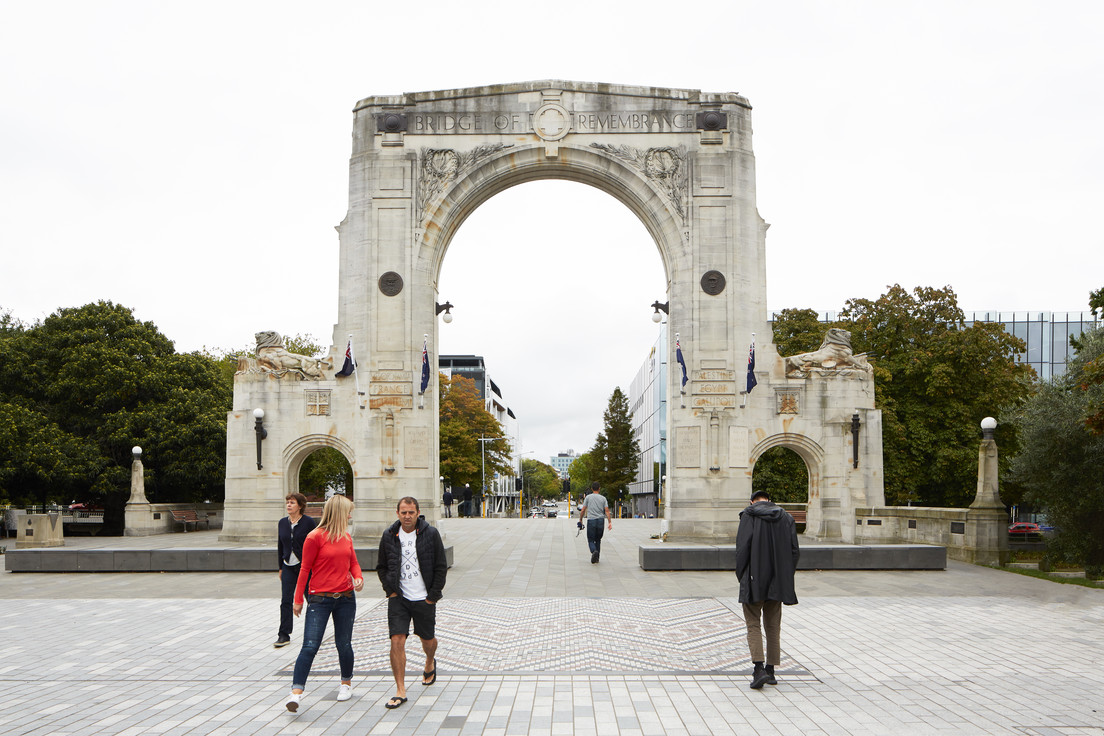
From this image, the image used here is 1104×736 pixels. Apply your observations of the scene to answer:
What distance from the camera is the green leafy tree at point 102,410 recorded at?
27.3m

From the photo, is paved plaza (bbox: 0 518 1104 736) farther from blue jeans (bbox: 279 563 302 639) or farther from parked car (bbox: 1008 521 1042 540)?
parked car (bbox: 1008 521 1042 540)

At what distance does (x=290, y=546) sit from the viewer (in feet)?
29.9

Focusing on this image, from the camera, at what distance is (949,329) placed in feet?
103

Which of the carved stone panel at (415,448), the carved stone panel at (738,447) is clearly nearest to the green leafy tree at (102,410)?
the carved stone panel at (415,448)

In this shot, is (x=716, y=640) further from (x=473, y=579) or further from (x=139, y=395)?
(x=139, y=395)

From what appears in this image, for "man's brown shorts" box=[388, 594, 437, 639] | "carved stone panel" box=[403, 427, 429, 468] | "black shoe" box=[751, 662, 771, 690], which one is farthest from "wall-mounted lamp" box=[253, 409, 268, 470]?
"black shoe" box=[751, 662, 771, 690]

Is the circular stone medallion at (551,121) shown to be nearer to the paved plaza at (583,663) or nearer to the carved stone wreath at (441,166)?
the carved stone wreath at (441,166)

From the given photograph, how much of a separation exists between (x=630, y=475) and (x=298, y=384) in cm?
6058

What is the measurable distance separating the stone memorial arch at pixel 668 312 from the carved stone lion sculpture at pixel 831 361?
1.7 inches

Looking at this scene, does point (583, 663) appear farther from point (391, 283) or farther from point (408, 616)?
point (391, 283)

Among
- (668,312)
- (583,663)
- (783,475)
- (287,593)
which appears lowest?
(583,663)

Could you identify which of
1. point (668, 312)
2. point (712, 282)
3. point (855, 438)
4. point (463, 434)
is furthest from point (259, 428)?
point (463, 434)

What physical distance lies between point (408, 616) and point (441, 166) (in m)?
16.6

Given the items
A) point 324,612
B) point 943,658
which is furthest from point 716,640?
point 324,612
